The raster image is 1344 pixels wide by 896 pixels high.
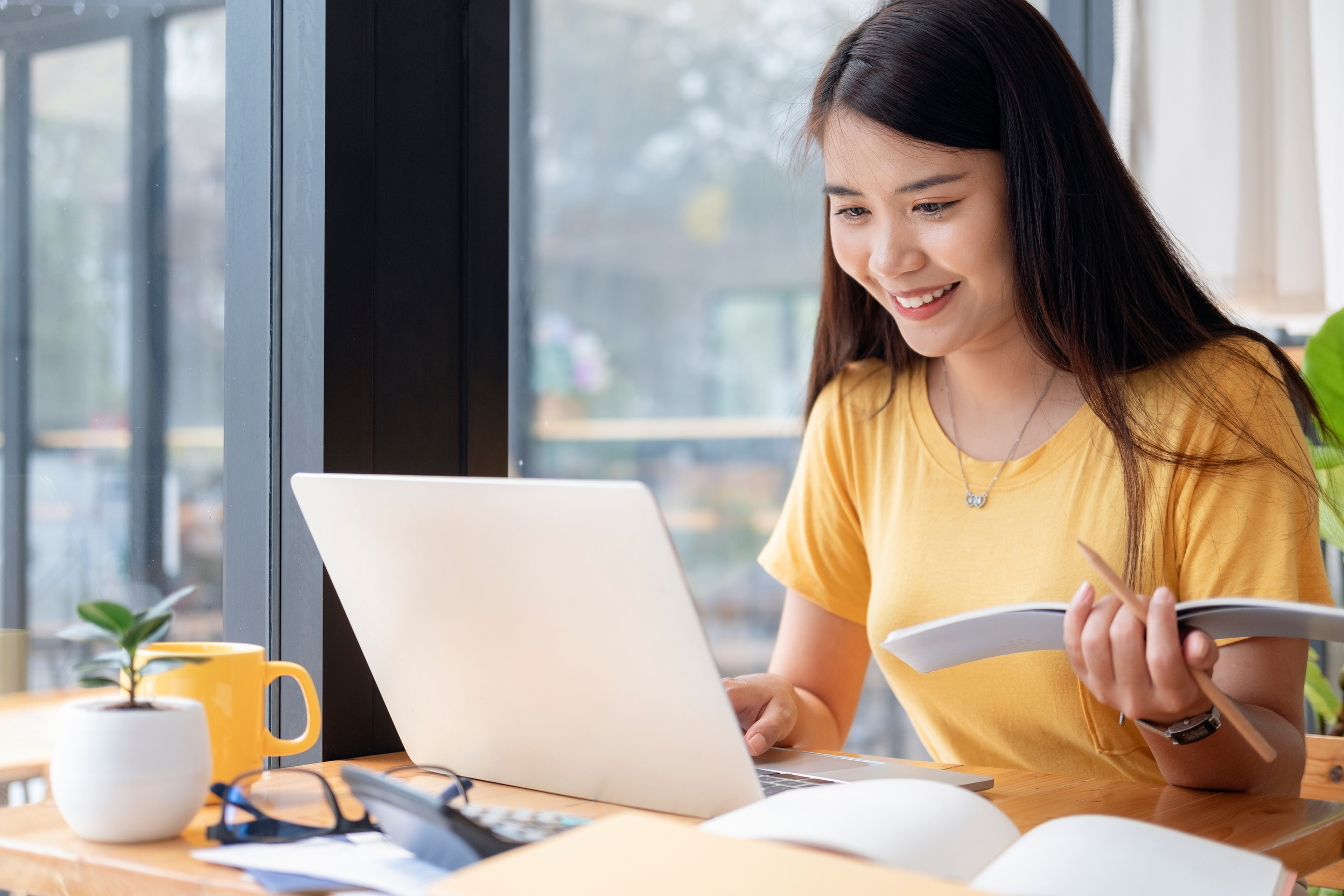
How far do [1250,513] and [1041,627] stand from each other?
0.36 metres

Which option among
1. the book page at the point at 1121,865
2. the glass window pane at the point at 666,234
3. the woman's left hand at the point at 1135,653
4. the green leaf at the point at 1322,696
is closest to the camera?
the book page at the point at 1121,865

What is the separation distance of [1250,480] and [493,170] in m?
0.70

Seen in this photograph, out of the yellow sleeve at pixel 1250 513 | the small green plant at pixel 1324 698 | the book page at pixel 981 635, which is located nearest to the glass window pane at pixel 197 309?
the book page at pixel 981 635

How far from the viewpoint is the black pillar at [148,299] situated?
93 cm

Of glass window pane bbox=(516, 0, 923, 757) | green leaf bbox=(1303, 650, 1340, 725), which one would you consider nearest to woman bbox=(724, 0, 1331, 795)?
green leaf bbox=(1303, 650, 1340, 725)

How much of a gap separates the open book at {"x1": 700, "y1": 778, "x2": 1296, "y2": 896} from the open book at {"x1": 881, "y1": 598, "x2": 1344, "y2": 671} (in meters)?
0.13

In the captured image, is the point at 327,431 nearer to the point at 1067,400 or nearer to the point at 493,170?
the point at 493,170

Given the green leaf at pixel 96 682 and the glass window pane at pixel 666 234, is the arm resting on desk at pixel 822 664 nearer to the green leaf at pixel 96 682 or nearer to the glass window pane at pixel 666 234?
Answer: the green leaf at pixel 96 682

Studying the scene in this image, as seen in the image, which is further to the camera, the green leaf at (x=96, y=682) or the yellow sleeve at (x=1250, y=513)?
the yellow sleeve at (x=1250, y=513)

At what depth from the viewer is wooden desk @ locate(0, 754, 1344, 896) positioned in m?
0.57

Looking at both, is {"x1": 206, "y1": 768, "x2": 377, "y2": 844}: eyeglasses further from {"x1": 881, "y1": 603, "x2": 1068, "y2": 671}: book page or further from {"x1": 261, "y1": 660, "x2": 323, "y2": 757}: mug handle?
{"x1": 881, "y1": 603, "x2": 1068, "y2": 671}: book page

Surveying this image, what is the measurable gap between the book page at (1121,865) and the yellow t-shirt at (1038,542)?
499 mm

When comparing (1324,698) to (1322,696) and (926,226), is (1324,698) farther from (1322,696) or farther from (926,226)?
(926,226)

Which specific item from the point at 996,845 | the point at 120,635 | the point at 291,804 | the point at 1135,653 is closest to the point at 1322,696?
the point at 1135,653
